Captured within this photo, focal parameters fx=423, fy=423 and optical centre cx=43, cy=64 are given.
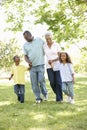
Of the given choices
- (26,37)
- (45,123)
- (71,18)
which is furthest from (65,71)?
(71,18)

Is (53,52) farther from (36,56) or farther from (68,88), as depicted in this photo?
(68,88)

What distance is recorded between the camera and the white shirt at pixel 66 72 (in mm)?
11629

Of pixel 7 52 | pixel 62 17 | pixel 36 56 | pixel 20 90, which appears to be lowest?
pixel 20 90

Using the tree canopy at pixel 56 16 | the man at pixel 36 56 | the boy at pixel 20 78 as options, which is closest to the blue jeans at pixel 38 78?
the man at pixel 36 56

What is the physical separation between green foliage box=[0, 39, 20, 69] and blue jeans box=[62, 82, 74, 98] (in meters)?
46.4

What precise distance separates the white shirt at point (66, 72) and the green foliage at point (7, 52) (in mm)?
46448

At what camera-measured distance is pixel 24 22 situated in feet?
84.0

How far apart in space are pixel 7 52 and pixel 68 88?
158 feet

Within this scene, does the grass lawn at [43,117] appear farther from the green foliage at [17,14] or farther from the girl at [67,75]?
the green foliage at [17,14]

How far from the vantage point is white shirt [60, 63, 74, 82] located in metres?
11.6

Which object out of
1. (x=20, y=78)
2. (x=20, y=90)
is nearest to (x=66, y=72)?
(x=20, y=78)

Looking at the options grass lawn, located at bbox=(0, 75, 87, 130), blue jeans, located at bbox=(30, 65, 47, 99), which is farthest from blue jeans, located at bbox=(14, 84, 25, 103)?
grass lawn, located at bbox=(0, 75, 87, 130)

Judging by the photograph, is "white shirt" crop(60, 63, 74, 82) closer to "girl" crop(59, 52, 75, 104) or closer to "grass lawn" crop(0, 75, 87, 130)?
"girl" crop(59, 52, 75, 104)

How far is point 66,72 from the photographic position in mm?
11664
